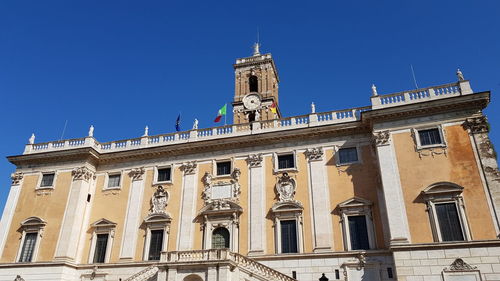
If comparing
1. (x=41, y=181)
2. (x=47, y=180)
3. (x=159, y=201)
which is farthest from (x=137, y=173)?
(x=41, y=181)

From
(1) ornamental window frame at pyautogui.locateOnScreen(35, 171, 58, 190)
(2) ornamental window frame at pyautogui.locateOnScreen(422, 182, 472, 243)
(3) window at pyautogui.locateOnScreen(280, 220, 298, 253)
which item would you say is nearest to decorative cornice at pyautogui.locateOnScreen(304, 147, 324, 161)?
(3) window at pyautogui.locateOnScreen(280, 220, 298, 253)

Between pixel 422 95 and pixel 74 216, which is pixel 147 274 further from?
pixel 422 95

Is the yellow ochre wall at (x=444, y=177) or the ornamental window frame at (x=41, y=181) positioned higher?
the ornamental window frame at (x=41, y=181)

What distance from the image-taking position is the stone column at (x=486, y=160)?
19.8 meters

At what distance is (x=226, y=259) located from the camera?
64.1 ft

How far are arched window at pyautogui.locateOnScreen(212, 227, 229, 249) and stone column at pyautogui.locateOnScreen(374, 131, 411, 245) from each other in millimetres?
9681

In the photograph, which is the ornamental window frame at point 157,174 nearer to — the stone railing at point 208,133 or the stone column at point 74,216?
the stone railing at point 208,133

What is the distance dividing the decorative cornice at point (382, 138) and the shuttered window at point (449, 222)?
4479 millimetres

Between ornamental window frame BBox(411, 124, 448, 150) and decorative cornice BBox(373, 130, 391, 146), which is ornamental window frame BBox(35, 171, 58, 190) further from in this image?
ornamental window frame BBox(411, 124, 448, 150)

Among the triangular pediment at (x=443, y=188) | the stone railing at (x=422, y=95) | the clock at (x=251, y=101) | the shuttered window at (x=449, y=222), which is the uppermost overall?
the clock at (x=251, y=101)

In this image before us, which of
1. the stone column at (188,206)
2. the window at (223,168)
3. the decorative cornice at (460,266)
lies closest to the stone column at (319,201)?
the window at (223,168)

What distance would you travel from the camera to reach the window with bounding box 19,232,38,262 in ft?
87.0

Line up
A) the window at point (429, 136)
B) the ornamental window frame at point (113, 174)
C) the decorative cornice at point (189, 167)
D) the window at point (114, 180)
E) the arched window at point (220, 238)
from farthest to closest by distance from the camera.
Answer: the window at point (114, 180), the ornamental window frame at point (113, 174), the decorative cornice at point (189, 167), the arched window at point (220, 238), the window at point (429, 136)

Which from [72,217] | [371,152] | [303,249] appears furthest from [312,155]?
[72,217]
